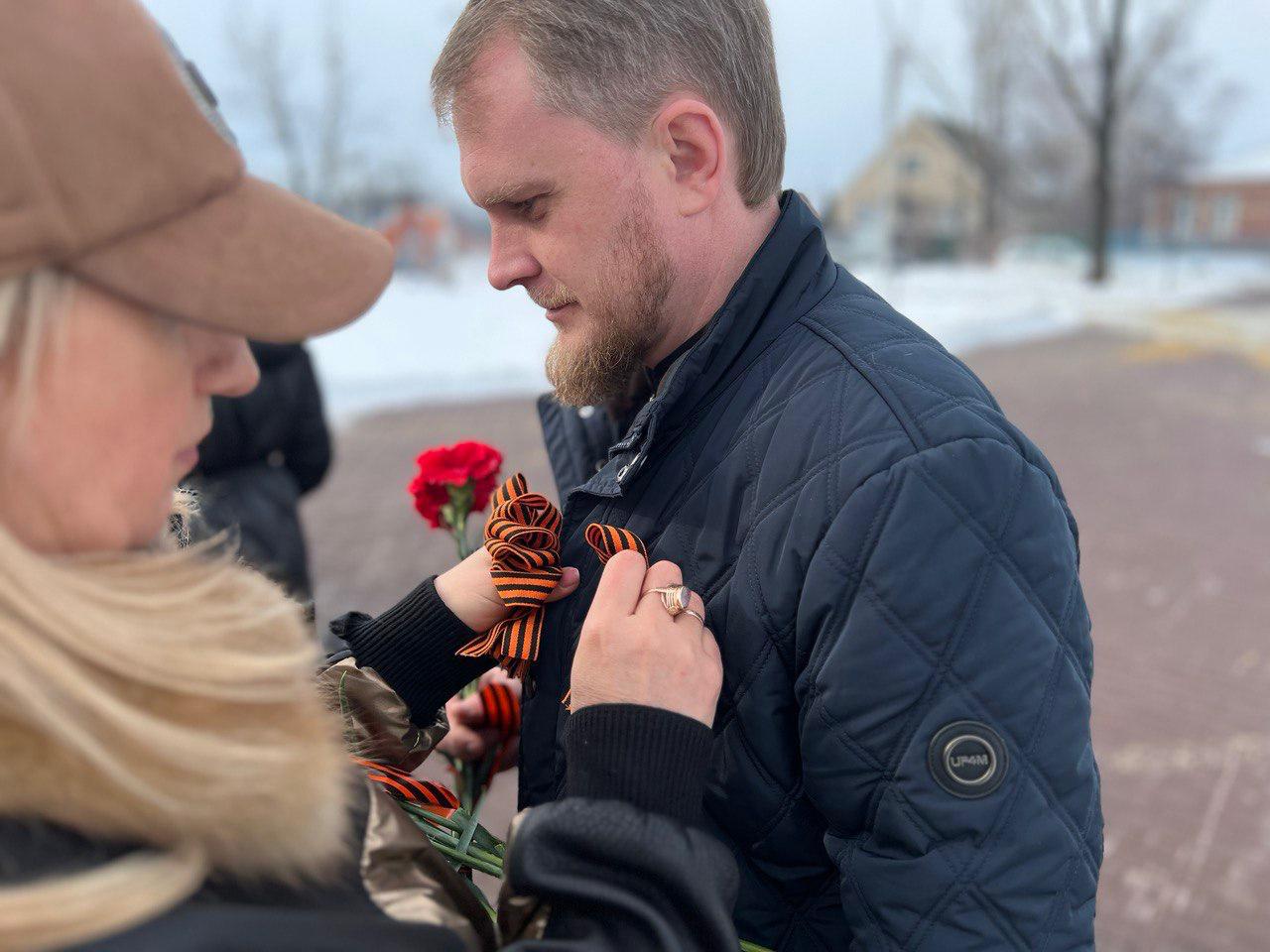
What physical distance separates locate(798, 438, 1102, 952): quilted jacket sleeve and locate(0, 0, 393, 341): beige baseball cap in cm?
72

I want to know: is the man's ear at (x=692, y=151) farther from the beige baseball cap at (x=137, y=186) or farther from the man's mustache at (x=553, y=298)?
the beige baseball cap at (x=137, y=186)

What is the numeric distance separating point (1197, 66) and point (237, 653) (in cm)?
4766

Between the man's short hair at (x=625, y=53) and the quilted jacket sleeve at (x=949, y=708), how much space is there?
0.73m

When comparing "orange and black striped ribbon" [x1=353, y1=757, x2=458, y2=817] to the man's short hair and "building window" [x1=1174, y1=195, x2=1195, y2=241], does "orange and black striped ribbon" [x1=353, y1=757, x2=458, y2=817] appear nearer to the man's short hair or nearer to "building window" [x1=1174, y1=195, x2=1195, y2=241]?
the man's short hair

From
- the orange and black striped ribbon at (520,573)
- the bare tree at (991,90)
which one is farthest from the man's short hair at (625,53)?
the bare tree at (991,90)

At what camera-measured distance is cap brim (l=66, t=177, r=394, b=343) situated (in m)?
0.90

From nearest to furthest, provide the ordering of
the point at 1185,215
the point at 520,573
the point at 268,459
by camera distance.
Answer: the point at 520,573 < the point at 268,459 < the point at 1185,215

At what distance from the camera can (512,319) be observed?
19.1 meters

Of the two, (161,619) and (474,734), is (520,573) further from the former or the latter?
(161,619)

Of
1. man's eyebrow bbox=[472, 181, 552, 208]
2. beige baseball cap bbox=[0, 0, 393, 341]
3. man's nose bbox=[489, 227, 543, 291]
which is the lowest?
man's nose bbox=[489, 227, 543, 291]

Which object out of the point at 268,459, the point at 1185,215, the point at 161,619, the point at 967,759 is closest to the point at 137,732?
the point at 161,619

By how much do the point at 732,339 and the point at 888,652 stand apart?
0.57 m

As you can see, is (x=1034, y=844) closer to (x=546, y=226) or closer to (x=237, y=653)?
(x=237, y=653)

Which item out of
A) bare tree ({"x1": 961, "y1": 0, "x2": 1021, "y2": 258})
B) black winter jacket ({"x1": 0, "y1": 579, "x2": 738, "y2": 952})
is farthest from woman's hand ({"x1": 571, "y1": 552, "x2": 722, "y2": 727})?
bare tree ({"x1": 961, "y1": 0, "x2": 1021, "y2": 258})
